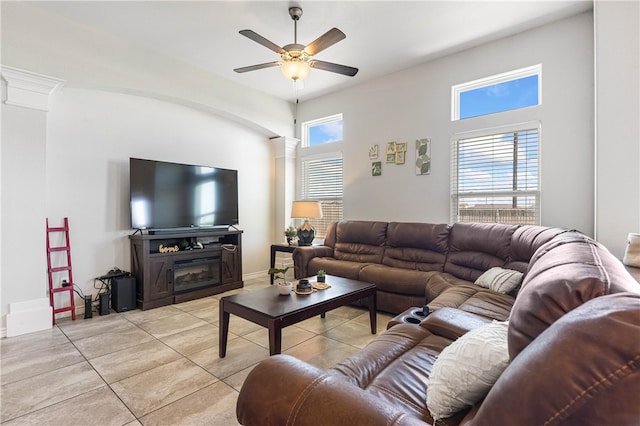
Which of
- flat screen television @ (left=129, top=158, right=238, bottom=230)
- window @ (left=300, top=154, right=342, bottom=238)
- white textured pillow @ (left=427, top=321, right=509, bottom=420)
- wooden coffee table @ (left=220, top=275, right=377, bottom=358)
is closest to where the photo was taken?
white textured pillow @ (left=427, top=321, right=509, bottom=420)

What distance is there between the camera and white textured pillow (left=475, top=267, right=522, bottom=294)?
8.52 feet

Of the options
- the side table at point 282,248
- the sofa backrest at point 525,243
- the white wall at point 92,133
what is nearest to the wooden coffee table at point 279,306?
the sofa backrest at point 525,243

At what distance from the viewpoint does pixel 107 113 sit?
146 inches

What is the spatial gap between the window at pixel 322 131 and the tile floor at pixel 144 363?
3037mm

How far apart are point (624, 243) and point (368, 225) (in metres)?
2.53

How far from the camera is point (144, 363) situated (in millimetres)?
2330

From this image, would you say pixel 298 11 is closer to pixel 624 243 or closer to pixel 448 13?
pixel 448 13

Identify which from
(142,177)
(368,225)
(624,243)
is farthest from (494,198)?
(142,177)

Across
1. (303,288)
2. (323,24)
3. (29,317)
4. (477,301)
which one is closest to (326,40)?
(323,24)

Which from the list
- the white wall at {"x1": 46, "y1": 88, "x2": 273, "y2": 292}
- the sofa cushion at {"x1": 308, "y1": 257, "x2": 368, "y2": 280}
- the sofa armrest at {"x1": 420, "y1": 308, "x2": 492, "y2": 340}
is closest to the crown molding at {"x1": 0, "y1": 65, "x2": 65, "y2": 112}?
the white wall at {"x1": 46, "y1": 88, "x2": 273, "y2": 292}

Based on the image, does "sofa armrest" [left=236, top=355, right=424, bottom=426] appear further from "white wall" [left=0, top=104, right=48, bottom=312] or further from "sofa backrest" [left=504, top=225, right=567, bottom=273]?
"white wall" [left=0, top=104, right=48, bottom=312]

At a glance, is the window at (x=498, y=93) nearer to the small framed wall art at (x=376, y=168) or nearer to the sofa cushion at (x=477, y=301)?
the small framed wall art at (x=376, y=168)

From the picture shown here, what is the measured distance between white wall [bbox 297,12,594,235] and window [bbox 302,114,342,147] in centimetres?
14

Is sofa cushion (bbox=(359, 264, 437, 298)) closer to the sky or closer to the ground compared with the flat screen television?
closer to the ground
